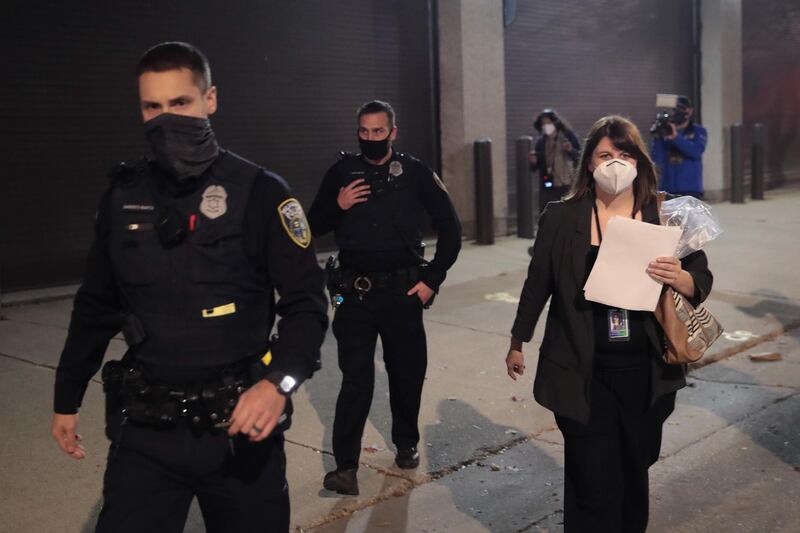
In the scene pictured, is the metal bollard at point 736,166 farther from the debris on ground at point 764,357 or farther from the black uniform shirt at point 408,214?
the black uniform shirt at point 408,214

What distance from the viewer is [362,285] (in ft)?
16.1

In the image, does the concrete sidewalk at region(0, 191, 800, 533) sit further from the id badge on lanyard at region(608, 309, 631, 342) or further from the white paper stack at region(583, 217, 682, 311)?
the white paper stack at region(583, 217, 682, 311)

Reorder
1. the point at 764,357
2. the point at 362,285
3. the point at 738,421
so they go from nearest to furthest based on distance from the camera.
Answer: the point at 362,285 < the point at 738,421 < the point at 764,357

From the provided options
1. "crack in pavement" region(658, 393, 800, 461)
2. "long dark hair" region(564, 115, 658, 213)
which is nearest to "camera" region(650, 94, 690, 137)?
"crack in pavement" region(658, 393, 800, 461)

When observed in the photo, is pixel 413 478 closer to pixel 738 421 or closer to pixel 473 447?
pixel 473 447

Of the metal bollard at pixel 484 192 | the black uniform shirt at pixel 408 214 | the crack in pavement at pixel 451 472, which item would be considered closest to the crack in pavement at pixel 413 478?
the crack in pavement at pixel 451 472

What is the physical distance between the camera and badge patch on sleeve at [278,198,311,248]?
2758 mm

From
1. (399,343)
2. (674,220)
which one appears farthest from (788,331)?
(674,220)

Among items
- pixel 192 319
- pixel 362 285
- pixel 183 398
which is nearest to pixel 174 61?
pixel 192 319

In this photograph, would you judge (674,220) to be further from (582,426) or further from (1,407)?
(1,407)

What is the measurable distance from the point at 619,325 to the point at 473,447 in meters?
2.21

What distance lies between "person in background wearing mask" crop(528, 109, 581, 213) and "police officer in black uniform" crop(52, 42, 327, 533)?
850 centimetres

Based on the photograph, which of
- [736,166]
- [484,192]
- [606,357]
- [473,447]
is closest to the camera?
[606,357]

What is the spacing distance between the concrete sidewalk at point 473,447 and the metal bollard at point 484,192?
4.45 meters
